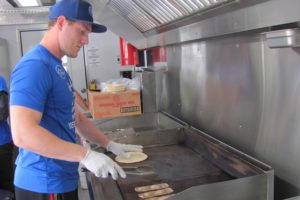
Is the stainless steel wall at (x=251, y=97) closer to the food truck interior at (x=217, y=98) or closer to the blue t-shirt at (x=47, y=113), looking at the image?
the food truck interior at (x=217, y=98)

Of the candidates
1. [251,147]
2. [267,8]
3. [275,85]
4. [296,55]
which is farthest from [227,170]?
[267,8]

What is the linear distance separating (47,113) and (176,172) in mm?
605

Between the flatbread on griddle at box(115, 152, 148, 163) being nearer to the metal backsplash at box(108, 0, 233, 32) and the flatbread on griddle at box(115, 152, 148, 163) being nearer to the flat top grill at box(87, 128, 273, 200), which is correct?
the flat top grill at box(87, 128, 273, 200)

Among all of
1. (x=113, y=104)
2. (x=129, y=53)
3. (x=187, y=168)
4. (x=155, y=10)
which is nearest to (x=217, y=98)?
(x=187, y=168)

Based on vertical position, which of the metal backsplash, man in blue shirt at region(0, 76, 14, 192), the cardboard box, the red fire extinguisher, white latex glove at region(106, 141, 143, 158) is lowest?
man in blue shirt at region(0, 76, 14, 192)

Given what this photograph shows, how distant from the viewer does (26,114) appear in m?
1.04

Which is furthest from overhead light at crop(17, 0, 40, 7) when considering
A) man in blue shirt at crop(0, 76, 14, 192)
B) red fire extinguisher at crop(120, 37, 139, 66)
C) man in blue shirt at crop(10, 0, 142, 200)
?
man in blue shirt at crop(10, 0, 142, 200)

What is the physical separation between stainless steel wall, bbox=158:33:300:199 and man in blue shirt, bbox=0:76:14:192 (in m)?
1.73

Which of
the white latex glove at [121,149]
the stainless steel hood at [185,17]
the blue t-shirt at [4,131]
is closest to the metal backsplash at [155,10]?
the stainless steel hood at [185,17]

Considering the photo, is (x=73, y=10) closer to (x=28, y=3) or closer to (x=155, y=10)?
(x=155, y=10)

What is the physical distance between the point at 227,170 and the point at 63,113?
2.38ft

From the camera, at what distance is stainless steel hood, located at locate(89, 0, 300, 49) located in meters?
0.95

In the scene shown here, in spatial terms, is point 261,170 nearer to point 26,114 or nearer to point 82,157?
point 82,157

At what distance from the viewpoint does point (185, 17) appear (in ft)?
4.97
